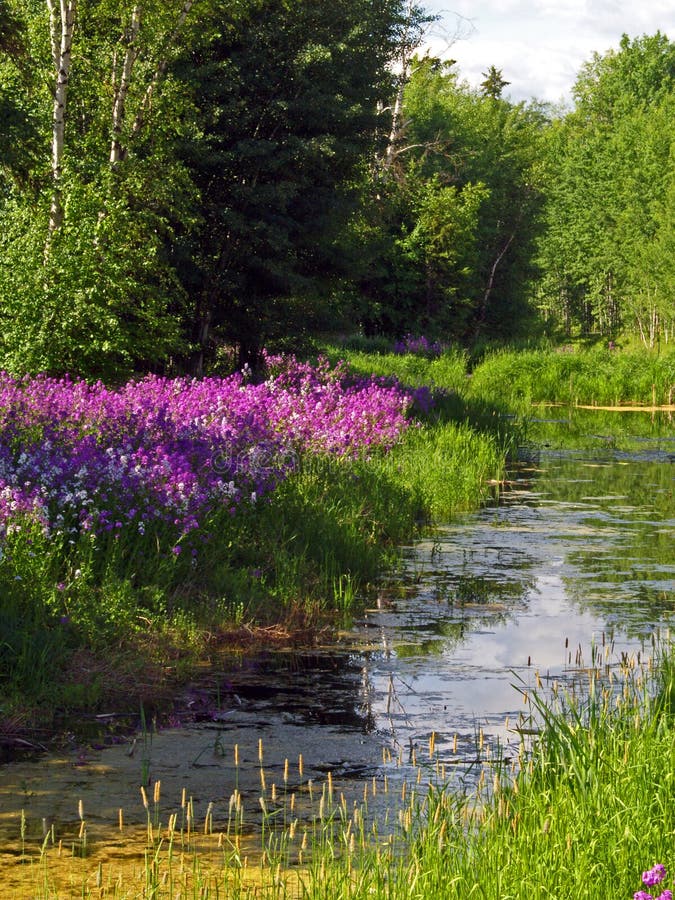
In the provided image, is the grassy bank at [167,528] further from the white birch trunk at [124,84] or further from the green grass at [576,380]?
the green grass at [576,380]

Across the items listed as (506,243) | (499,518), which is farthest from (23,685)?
(506,243)

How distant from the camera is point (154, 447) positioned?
10.7 meters

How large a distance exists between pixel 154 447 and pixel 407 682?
3.77 m

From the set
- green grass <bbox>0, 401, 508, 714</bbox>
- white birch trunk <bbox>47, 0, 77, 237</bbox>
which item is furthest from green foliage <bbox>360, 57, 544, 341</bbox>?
green grass <bbox>0, 401, 508, 714</bbox>

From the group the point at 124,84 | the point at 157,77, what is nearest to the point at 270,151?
the point at 157,77

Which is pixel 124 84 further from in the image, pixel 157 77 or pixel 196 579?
pixel 196 579

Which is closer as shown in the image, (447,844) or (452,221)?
(447,844)

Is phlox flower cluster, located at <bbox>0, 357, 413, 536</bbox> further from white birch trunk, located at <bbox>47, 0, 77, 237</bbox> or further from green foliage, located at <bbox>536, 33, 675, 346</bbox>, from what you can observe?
green foliage, located at <bbox>536, 33, 675, 346</bbox>

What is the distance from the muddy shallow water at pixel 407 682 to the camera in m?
5.87

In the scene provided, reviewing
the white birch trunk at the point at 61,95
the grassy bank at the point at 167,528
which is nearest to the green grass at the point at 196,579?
the grassy bank at the point at 167,528

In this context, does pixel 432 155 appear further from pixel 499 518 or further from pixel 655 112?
pixel 499 518

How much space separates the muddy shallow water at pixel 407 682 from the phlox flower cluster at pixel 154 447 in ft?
5.13

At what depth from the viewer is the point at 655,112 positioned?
244ft

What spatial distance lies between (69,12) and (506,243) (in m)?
44.5
